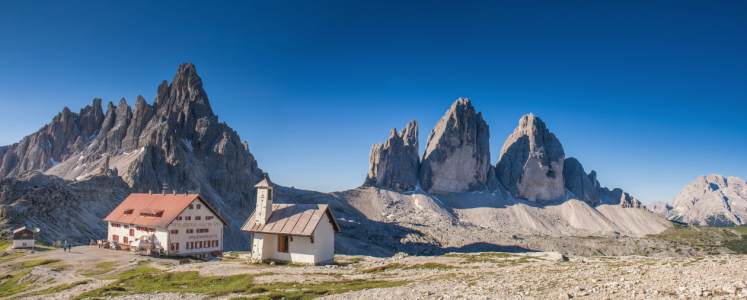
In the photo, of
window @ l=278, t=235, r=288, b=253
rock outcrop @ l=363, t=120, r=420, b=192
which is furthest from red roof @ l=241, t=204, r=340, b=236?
rock outcrop @ l=363, t=120, r=420, b=192

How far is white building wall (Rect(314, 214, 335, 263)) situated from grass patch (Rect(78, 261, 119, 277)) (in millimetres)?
17290

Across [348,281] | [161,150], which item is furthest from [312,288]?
[161,150]

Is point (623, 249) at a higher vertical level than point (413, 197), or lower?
lower

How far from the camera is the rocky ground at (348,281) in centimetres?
1681

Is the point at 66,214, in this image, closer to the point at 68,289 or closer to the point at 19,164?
the point at 68,289

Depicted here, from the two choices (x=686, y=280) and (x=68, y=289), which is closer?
(x=686, y=280)

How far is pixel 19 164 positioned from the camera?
150 m

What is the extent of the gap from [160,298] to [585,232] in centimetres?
17922

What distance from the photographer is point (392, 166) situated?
623ft

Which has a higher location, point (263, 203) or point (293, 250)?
point (263, 203)

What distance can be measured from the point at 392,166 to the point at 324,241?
150853mm

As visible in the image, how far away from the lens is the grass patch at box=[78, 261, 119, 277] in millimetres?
31478

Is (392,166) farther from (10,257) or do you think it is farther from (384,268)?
(10,257)

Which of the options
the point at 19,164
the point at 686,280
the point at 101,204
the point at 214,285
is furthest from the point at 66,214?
the point at 19,164
